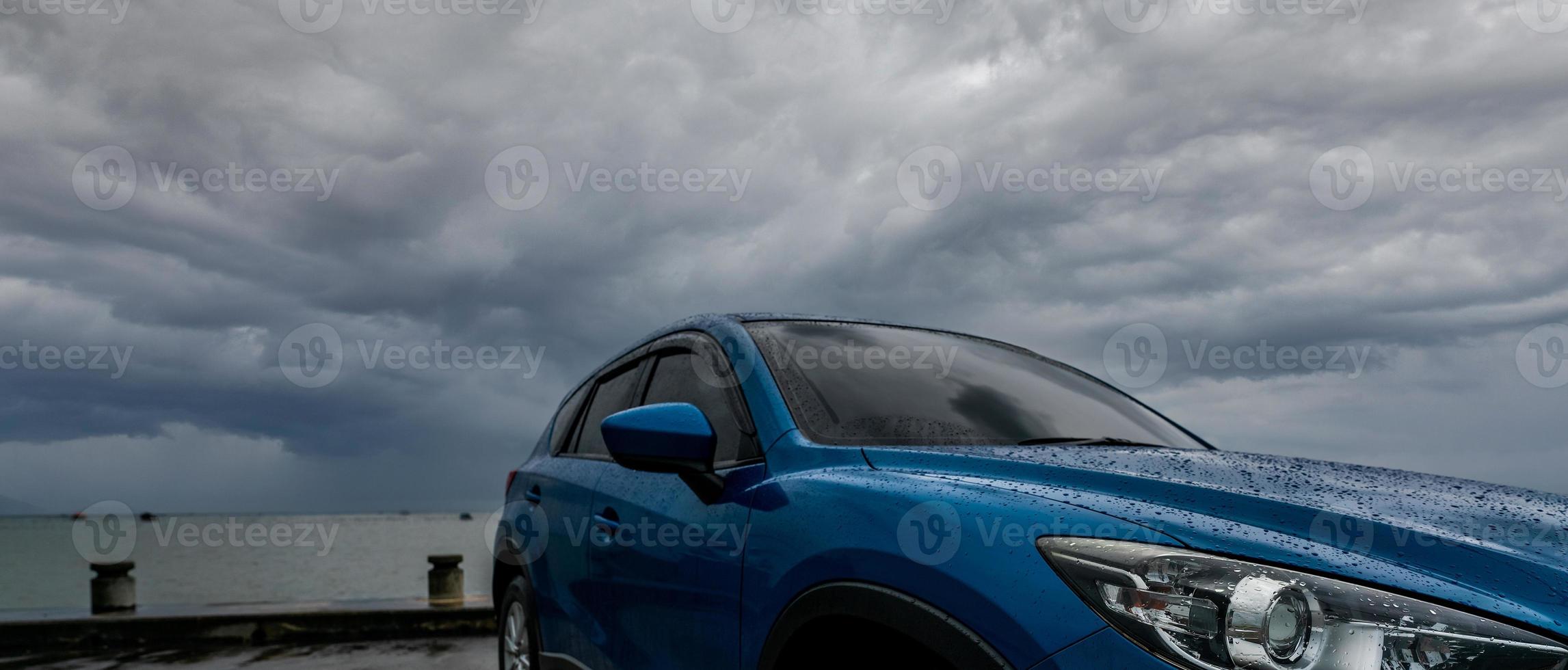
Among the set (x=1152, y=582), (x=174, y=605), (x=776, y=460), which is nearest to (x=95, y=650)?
(x=174, y=605)

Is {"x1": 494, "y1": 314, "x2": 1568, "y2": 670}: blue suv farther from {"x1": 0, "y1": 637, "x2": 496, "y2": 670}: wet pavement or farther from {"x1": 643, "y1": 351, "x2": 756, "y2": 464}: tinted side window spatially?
{"x1": 0, "y1": 637, "x2": 496, "y2": 670}: wet pavement

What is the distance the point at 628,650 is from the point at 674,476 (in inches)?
21.7

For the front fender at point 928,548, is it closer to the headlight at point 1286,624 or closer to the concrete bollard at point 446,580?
the headlight at point 1286,624

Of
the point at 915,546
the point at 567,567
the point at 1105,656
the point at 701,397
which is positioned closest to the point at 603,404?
the point at 567,567

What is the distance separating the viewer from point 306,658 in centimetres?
817

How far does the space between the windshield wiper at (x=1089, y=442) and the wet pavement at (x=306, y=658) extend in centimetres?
596

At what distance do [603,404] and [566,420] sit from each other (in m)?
0.58

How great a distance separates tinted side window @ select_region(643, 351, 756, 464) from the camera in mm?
2625

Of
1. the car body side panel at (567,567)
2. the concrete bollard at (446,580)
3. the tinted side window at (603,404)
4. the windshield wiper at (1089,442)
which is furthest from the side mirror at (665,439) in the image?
the concrete bollard at (446,580)

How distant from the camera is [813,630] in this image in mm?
1987

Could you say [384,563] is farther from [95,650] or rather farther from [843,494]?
[843,494]

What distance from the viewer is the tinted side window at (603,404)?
12.4 feet

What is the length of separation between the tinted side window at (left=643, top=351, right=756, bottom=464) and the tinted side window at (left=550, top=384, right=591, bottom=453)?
39.3 inches

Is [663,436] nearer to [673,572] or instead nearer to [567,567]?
[673,572]
